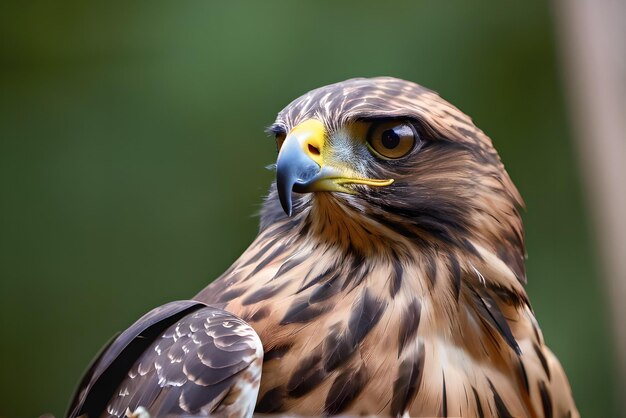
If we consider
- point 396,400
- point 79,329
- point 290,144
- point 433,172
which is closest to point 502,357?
point 396,400

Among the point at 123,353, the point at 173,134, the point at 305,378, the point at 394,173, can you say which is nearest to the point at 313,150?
the point at 394,173

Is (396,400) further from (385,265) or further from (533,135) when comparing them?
(533,135)

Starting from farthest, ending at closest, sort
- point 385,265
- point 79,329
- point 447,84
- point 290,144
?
point 79,329 → point 447,84 → point 385,265 → point 290,144

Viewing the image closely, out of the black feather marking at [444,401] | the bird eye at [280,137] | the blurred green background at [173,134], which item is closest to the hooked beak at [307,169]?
the bird eye at [280,137]

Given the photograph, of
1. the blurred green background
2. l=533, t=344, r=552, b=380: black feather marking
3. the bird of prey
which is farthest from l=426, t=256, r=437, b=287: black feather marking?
the blurred green background

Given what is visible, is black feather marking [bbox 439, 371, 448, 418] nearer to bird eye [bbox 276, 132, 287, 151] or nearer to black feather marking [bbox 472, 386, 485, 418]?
black feather marking [bbox 472, 386, 485, 418]

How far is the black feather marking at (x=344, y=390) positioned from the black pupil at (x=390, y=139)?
38 cm

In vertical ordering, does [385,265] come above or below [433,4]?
below

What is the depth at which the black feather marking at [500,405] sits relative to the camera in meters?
1.65

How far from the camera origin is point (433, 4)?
151 inches

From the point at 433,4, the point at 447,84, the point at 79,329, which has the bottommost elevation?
the point at 79,329

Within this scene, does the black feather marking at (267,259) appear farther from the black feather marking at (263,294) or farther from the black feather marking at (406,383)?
the black feather marking at (406,383)

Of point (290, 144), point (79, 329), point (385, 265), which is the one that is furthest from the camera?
Answer: point (79, 329)

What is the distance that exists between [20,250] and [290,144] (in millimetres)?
2828
